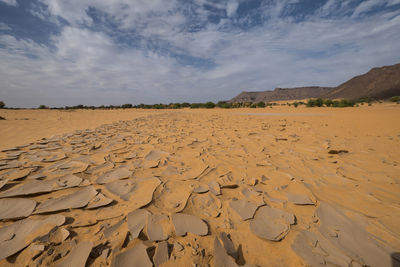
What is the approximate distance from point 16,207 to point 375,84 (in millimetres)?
59335

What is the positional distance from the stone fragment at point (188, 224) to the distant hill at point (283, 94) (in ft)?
233

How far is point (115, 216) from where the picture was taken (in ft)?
3.42

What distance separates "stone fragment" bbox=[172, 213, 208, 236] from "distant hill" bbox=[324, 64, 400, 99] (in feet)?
160

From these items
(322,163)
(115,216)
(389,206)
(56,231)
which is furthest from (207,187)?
(322,163)

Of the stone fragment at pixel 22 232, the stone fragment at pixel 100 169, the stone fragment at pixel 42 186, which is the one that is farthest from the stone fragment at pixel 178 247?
the stone fragment at pixel 100 169

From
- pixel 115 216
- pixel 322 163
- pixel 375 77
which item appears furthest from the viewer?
pixel 375 77

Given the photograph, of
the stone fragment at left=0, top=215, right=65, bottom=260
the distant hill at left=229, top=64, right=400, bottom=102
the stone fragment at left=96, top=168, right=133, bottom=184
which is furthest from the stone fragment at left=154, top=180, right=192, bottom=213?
the distant hill at left=229, top=64, right=400, bottom=102

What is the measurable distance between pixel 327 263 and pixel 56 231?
4.92ft

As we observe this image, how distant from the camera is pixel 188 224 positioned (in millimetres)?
1018

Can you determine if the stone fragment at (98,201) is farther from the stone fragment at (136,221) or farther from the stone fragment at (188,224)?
the stone fragment at (188,224)

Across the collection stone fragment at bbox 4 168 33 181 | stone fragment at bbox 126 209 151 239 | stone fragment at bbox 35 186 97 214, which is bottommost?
stone fragment at bbox 126 209 151 239

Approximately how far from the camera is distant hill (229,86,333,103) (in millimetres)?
64250

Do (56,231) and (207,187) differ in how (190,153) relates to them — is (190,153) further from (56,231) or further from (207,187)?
(56,231)

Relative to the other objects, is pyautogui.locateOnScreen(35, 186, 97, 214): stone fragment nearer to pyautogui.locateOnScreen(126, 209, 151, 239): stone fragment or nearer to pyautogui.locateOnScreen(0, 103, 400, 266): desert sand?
pyautogui.locateOnScreen(0, 103, 400, 266): desert sand
